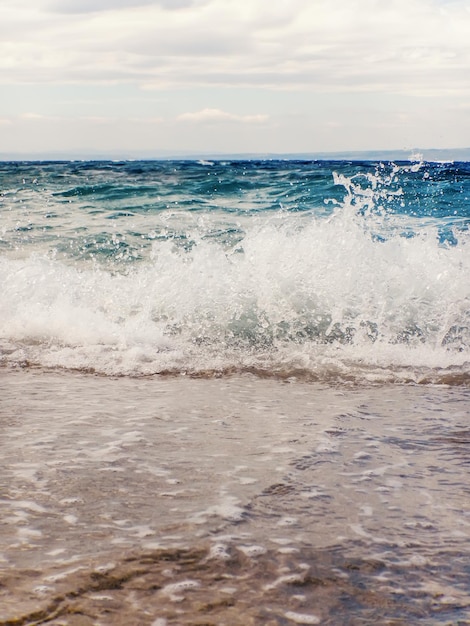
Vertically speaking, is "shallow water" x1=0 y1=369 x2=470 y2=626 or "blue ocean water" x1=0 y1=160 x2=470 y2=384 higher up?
"blue ocean water" x1=0 y1=160 x2=470 y2=384

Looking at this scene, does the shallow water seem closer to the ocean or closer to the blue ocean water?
the ocean

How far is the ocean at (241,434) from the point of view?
211 cm

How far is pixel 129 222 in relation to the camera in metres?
11.7

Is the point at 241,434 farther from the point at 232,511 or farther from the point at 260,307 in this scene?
the point at 260,307

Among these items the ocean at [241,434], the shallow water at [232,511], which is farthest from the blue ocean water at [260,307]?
the shallow water at [232,511]

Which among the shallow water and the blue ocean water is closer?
the shallow water

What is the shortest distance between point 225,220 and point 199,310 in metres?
5.16

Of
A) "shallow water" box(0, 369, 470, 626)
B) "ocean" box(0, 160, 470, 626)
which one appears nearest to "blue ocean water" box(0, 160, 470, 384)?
"ocean" box(0, 160, 470, 626)

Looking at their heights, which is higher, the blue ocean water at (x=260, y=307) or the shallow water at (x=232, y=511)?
the blue ocean water at (x=260, y=307)

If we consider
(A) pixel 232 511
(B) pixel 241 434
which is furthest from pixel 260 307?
(A) pixel 232 511

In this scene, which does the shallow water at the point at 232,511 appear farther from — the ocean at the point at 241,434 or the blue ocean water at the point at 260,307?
the blue ocean water at the point at 260,307

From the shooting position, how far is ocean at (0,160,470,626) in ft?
6.93

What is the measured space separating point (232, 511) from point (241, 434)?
1.02 meters

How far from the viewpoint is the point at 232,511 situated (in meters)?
2.62
